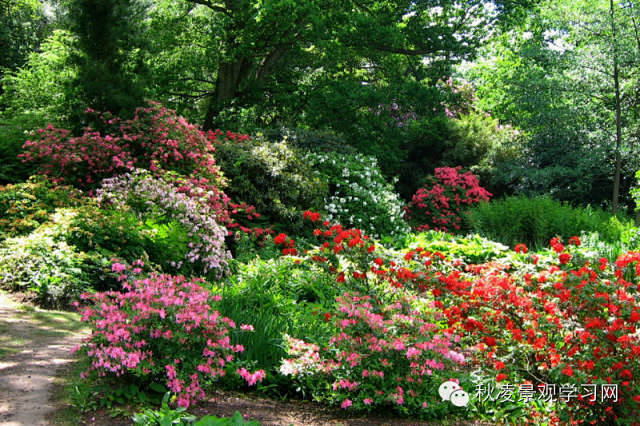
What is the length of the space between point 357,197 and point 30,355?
7192 mm

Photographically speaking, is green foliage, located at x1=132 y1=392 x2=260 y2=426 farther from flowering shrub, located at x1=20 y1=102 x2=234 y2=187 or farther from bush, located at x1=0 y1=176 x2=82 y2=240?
flowering shrub, located at x1=20 y1=102 x2=234 y2=187

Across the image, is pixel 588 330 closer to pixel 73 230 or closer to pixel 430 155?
pixel 73 230

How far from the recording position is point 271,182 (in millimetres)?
9281

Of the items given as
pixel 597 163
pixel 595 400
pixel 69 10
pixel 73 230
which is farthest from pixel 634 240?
pixel 69 10

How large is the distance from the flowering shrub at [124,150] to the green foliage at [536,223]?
554 centimetres

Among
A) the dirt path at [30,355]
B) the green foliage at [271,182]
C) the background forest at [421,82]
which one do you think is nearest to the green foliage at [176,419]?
the dirt path at [30,355]

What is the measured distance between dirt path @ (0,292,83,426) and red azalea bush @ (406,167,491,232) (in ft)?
28.9

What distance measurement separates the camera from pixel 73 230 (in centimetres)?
576

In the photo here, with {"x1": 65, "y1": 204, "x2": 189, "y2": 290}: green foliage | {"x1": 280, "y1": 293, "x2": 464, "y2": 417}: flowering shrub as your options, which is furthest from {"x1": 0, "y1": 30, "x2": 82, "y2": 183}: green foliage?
{"x1": 280, "y1": 293, "x2": 464, "y2": 417}: flowering shrub

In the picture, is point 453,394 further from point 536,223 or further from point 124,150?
point 536,223

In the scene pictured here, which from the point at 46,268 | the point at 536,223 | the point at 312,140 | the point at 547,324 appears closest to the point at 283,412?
the point at 547,324

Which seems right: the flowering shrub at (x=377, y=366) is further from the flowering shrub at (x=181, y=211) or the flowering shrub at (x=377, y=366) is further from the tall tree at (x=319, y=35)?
the tall tree at (x=319, y=35)

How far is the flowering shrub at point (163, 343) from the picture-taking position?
3.11m

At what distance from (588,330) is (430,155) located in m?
11.9
